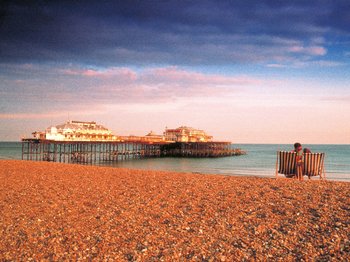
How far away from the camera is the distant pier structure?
148ft

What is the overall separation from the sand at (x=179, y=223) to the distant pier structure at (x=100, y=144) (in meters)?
36.2

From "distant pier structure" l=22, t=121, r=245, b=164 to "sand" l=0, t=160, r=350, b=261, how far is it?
A: 36.2 meters

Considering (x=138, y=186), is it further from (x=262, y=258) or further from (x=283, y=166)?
(x=262, y=258)

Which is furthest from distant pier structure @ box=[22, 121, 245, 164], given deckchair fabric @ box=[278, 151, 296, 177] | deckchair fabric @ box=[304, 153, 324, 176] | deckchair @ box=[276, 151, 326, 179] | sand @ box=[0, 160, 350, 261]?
sand @ box=[0, 160, 350, 261]

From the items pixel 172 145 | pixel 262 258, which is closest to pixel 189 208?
pixel 262 258

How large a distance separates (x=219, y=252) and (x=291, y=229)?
Answer: 63.9 inches

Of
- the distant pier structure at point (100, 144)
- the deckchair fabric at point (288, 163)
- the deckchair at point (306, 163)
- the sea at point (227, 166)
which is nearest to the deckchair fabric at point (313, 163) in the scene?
the deckchair at point (306, 163)

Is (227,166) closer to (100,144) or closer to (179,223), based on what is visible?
(100,144)

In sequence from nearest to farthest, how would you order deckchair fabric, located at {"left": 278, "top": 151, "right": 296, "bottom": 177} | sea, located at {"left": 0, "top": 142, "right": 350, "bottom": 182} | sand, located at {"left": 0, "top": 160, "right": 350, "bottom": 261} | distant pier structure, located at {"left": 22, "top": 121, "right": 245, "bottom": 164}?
1. sand, located at {"left": 0, "top": 160, "right": 350, "bottom": 261}
2. deckchair fabric, located at {"left": 278, "top": 151, "right": 296, "bottom": 177}
3. sea, located at {"left": 0, "top": 142, "right": 350, "bottom": 182}
4. distant pier structure, located at {"left": 22, "top": 121, "right": 245, "bottom": 164}

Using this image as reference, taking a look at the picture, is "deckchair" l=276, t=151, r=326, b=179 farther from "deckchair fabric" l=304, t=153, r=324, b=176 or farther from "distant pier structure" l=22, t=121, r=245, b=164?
"distant pier structure" l=22, t=121, r=245, b=164

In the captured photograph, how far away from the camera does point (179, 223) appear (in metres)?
6.21

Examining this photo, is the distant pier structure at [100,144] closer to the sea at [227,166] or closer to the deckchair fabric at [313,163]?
the sea at [227,166]

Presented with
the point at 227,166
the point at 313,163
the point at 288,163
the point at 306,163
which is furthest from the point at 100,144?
the point at 313,163

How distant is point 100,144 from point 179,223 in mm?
46611
